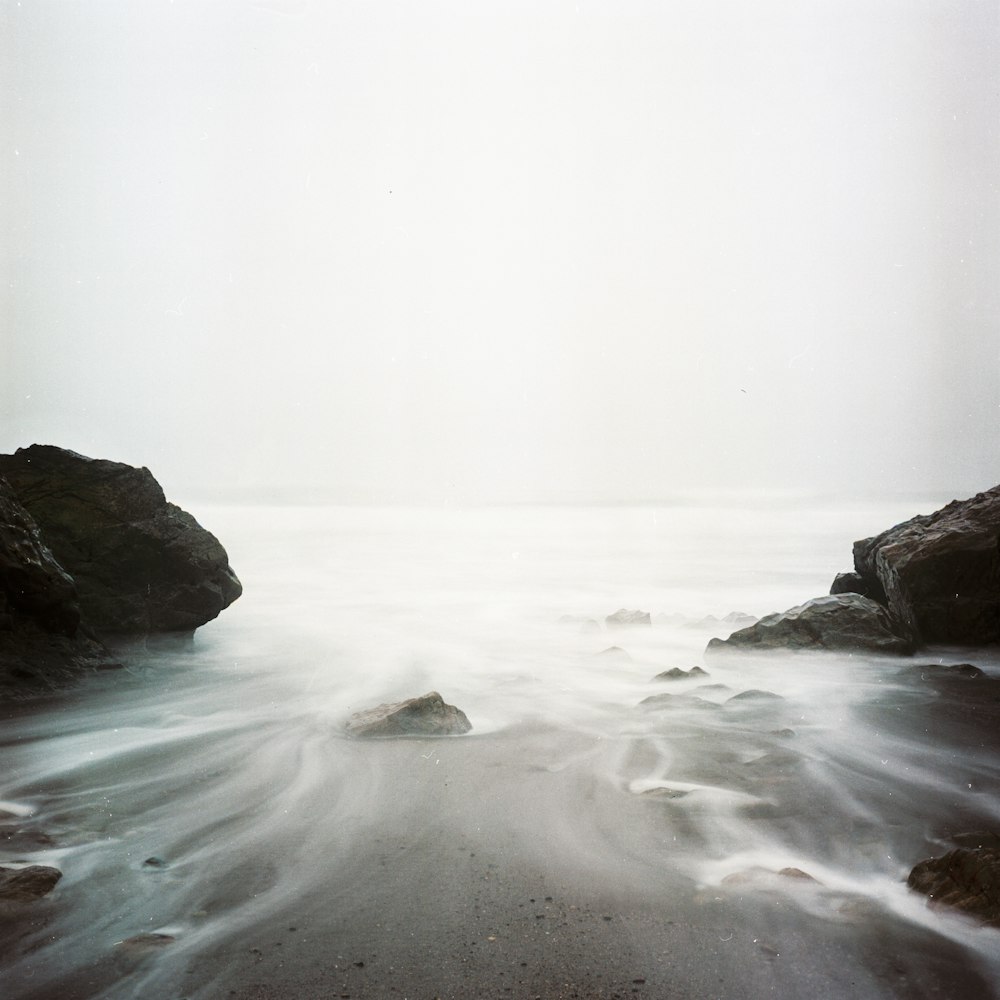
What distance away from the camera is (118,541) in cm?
885

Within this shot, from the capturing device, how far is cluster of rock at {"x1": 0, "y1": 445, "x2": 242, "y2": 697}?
7.19 meters

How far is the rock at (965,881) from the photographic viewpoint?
108 inches

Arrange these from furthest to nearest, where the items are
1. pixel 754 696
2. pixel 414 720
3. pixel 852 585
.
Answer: pixel 852 585, pixel 754 696, pixel 414 720

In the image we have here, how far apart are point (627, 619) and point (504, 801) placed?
813cm

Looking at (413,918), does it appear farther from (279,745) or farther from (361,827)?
(279,745)

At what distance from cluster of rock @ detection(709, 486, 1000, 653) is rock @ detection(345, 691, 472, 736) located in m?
4.51

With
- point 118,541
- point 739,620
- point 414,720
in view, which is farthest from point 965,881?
point 739,620

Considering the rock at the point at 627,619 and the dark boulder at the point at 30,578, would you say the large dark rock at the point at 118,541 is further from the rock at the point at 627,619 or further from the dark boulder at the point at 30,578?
the rock at the point at 627,619

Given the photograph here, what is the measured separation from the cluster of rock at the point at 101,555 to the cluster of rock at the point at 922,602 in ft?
22.3

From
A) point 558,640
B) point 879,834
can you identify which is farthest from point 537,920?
point 558,640

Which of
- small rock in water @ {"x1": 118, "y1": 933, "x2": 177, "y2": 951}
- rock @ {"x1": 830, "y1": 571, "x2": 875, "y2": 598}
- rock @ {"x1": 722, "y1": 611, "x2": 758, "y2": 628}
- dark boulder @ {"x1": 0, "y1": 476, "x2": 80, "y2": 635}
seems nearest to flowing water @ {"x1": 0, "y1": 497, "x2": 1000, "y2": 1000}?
small rock in water @ {"x1": 118, "y1": 933, "x2": 177, "y2": 951}

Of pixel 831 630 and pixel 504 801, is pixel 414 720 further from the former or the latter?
pixel 831 630

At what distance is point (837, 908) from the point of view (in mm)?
2900

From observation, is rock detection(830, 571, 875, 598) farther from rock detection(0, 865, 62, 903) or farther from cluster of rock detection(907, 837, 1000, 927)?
rock detection(0, 865, 62, 903)
